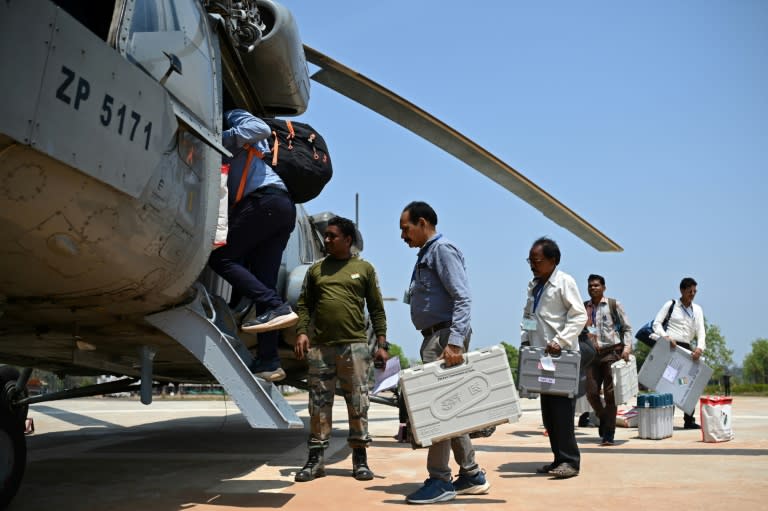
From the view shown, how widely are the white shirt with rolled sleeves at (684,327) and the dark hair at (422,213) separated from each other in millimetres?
4996

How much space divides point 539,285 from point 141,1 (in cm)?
358

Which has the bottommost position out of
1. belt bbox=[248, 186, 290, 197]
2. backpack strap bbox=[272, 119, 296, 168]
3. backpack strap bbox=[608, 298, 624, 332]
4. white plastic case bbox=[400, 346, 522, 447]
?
white plastic case bbox=[400, 346, 522, 447]

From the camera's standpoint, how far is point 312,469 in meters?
5.47

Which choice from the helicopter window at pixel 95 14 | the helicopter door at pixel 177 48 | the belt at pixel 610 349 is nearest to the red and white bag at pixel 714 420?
the belt at pixel 610 349

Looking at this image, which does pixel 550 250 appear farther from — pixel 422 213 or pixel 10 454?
pixel 10 454

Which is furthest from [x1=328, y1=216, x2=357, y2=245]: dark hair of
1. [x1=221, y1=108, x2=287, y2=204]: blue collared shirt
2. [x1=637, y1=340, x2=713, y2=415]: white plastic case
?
[x1=637, y1=340, x2=713, y2=415]: white plastic case

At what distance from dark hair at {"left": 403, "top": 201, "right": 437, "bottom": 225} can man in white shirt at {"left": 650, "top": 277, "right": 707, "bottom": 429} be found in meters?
4.93

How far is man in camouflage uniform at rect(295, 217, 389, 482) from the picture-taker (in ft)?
18.2

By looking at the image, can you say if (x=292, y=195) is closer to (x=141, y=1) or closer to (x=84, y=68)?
(x=141, y=1)

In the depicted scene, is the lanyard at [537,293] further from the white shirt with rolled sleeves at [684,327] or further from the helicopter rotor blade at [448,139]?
the white shirt with rolled sleeves at [684,327]

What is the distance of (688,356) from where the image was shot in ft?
29.1

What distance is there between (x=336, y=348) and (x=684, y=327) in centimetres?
523

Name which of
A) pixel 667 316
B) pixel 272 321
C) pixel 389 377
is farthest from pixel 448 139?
pixel 667 316

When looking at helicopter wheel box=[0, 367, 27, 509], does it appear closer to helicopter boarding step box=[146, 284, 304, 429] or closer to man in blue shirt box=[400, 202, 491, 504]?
helicopter boarding step box=[146, 284, 304, 429]
